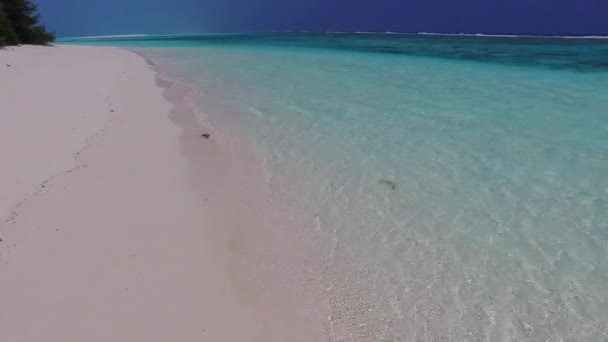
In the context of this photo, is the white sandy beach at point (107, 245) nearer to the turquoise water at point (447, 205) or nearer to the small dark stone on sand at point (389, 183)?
the turquoise water at point (447, 205)

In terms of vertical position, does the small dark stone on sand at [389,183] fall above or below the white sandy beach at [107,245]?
below

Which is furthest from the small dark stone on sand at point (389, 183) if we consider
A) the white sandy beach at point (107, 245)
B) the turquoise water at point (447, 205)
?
the white sandy beach at point (107, 245)

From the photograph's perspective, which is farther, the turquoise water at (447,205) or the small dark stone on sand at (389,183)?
the small dark stone on sand at (389,183)

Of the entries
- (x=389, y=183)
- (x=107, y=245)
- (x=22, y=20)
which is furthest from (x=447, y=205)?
(x=22, y=20)

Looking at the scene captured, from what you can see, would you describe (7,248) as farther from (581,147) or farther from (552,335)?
(581,147)

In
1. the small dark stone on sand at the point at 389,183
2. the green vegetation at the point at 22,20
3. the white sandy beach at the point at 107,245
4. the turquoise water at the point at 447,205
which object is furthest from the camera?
the green vegetation at the point at 22,20

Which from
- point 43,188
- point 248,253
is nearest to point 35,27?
point 43,188

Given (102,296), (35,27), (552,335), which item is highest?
(35,27)

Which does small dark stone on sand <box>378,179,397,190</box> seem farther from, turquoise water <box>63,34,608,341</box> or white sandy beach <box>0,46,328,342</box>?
white sandy beach <box>0,46,328,342</box>
